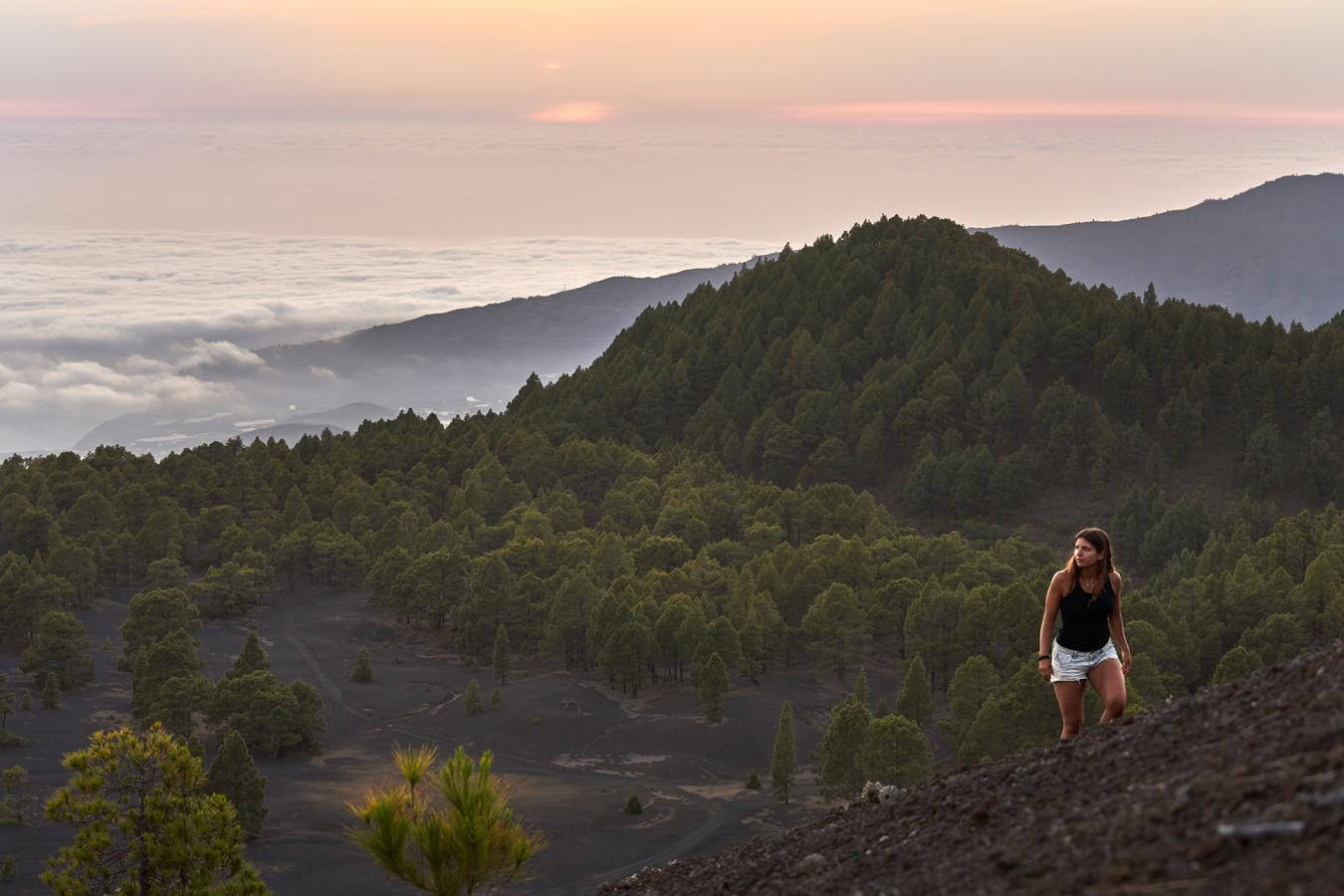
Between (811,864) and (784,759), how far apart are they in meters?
47.3

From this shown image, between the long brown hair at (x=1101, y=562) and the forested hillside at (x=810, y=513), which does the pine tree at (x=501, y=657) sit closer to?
the forested hillside at (x=810, y=513)

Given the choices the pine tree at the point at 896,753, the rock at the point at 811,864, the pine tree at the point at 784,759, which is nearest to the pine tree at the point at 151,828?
the rock at the point at 811,864

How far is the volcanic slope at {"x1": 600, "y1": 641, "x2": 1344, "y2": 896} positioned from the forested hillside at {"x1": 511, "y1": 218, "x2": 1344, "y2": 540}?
99.6m

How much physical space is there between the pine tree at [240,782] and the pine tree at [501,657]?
2778 centimetres

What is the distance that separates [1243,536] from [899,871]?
8825 centimetres

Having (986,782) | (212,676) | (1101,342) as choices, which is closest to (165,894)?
(986,782)

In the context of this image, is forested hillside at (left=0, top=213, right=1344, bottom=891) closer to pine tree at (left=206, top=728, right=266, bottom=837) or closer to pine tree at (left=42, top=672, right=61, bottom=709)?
pine tree at (left=42, top=672, right=61, bottom=709)

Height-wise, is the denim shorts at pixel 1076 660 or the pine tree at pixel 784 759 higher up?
the denim shorts at pixel 1076 660

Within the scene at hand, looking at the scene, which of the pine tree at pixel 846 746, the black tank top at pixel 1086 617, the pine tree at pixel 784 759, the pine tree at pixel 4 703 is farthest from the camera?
the pine tree at pixel 4 703

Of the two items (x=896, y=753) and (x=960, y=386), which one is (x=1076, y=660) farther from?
(x=960, y=386)

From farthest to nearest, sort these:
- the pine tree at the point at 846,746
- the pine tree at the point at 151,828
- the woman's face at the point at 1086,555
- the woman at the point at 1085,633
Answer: the pine tree at the point at 846,746
the pine tree at the point at 151,828
the woman at the point at 1085,633
the woman's face at the point at 1086,555

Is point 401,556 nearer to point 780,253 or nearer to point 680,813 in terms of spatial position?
point 680,813

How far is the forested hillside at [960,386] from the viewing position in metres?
130

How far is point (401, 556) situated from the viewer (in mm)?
106438
